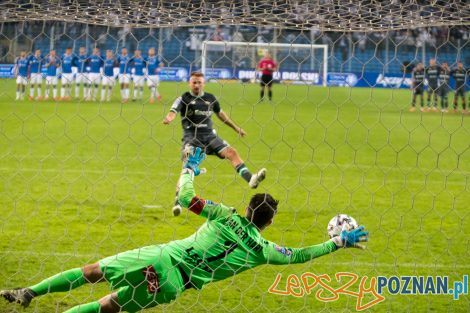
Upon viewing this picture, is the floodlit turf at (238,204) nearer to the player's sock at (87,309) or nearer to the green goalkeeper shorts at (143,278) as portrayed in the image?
the player's sock at (87,309)

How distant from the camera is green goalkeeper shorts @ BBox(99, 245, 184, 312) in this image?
4.60m

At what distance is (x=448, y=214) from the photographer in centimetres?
882

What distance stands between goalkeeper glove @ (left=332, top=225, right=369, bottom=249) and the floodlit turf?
1029 mm

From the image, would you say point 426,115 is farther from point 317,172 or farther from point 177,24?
point 177,24

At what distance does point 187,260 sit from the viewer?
468 cm

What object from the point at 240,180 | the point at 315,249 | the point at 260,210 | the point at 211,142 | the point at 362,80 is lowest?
Answer: the point at 362,80

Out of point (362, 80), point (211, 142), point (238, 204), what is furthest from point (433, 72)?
point (362, 80)

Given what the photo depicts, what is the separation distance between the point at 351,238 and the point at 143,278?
53.1 inches

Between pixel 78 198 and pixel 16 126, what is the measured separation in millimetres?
6865

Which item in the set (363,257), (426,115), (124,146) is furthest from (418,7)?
(426,115)

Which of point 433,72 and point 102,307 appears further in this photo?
point 433,72

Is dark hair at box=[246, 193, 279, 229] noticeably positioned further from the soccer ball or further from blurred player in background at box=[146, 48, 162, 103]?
blurred player in background at box=[146, 48, 162, 103]

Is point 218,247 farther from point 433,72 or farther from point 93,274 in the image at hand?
point 433,72

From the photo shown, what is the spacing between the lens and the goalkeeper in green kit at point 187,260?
4.61 meters
